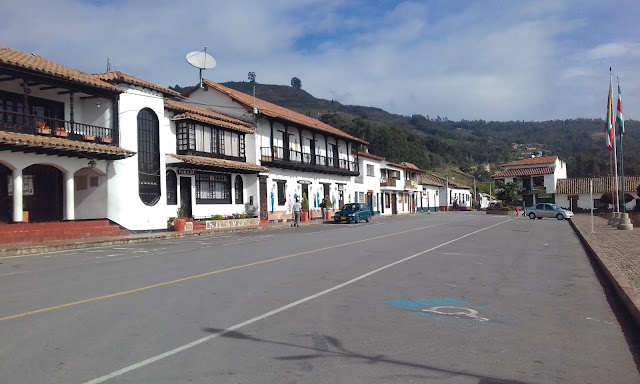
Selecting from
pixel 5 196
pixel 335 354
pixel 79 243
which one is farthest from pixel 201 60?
pixel 335 354

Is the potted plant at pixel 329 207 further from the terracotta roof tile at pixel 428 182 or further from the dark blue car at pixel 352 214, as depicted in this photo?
the terracotta roof tile at pixel 428 182

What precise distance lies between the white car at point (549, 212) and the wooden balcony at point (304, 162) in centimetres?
1768

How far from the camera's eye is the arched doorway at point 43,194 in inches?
927

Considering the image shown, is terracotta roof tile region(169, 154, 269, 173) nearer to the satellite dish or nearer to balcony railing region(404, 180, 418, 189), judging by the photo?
the satellite dish

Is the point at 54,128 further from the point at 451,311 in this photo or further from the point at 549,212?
the point at 549,212

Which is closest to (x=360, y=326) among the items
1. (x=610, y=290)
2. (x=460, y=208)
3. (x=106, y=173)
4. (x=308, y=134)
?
(x=610, y=290)

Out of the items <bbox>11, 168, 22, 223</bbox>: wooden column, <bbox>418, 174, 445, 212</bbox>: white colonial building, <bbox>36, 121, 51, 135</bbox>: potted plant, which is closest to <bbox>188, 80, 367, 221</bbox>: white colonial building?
<bbox>36, 121, 51, 135</bbox>: potted plant

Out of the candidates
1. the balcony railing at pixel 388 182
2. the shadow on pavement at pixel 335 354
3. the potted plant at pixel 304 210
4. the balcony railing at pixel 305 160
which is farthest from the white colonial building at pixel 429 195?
the shadow on pavement at pixel 335 354

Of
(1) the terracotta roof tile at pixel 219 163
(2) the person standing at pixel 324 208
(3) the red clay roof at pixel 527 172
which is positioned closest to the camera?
(1) the terracotta roof tile at pixel 219 163

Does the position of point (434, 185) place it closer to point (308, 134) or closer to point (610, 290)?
point (308, 134)

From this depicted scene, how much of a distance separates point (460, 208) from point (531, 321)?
287ft

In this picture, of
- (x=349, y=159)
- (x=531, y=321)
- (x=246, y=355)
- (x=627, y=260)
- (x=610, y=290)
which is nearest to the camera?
(x=246, y=355)

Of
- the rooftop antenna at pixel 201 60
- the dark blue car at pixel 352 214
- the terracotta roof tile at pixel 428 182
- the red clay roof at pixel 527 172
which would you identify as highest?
the rooftop antenna at pixel 201 60

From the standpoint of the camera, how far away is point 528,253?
16391mm
